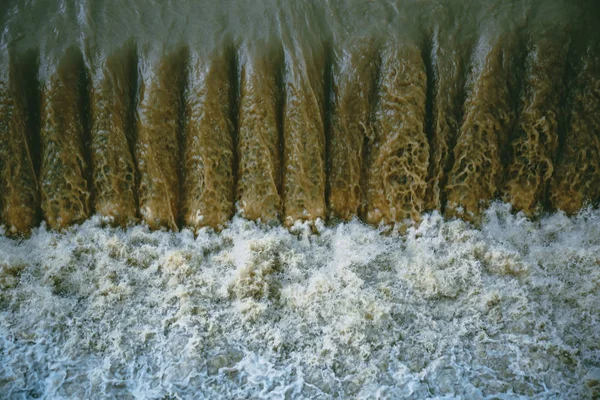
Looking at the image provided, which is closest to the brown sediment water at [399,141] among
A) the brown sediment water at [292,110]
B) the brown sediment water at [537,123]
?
the brown sediment water at [292,110]

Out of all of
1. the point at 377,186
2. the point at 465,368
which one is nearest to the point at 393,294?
the point at 465,368

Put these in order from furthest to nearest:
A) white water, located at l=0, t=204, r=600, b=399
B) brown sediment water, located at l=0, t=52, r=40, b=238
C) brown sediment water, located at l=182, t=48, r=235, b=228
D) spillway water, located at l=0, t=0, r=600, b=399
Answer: brown sediment water, located at l=182, t=48, r=235, b=228 < brown sediment water, located at l=0, t=52, r=40, b=238 < spillway water, located at l=0, t=0, r=600, b=399 < white water, located at l=0, t=204, r=600, b=399

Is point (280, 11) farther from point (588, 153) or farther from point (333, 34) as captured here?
point (588, 153)

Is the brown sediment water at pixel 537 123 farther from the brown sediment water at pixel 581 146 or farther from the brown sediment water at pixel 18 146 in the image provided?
the brown sediment water at pixel 18 146

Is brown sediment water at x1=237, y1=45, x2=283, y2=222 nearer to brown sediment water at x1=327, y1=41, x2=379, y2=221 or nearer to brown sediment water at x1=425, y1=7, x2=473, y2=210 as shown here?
brown sediment water at x1=327, y1=41, x2=379, y2=221

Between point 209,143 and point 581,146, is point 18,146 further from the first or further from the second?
point 581,146

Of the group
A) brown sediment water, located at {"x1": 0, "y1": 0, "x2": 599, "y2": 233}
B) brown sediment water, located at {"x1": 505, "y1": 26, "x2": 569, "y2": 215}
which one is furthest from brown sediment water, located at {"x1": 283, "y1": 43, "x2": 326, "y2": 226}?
brown sediment water, located at {"x1": 505, "y1": 26, "x2": 569, "y2": 215}

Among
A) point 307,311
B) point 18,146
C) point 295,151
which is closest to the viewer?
point 307,311

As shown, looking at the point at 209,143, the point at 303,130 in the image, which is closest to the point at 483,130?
the point at 303,130
